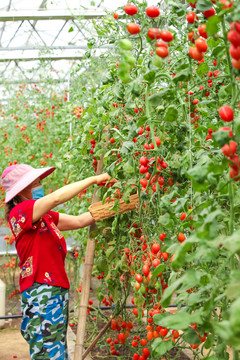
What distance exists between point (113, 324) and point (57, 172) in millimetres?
2288

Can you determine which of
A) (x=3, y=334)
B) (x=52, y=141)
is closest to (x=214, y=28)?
(x=3, y=334)

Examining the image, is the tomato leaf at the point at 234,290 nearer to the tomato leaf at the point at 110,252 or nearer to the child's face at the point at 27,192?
the tomato leaf at the point at 110,252

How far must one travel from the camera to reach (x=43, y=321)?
2039 mm

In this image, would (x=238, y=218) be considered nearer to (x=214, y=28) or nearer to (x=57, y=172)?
(x=214, y=28)

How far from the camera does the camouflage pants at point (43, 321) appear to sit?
2.04 meters

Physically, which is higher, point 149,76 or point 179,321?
point 149,76

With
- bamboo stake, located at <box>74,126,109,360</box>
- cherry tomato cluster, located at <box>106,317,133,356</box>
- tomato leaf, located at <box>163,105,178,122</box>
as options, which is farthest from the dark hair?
tomato leaf, located at <box>163,105,178,122</box>

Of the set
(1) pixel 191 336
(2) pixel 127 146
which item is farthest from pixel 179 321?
(2) pixel 127 146

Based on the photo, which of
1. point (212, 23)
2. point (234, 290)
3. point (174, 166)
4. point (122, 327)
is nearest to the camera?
point (234, 290)

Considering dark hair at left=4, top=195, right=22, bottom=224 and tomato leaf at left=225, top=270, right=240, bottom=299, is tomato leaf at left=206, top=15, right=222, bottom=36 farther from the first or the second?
dark hair at left=4, top=195, right=22, bottom=224

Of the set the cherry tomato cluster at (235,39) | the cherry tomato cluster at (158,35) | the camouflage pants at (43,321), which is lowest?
the camouflage pants at (43,321)

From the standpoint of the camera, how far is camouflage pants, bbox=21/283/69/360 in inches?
80.2

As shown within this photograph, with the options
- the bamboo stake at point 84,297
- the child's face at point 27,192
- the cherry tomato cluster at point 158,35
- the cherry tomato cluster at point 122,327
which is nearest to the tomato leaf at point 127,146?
the cherry tomato cluster at point 158,35

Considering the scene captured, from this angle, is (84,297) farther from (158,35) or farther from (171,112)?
(158,35)
